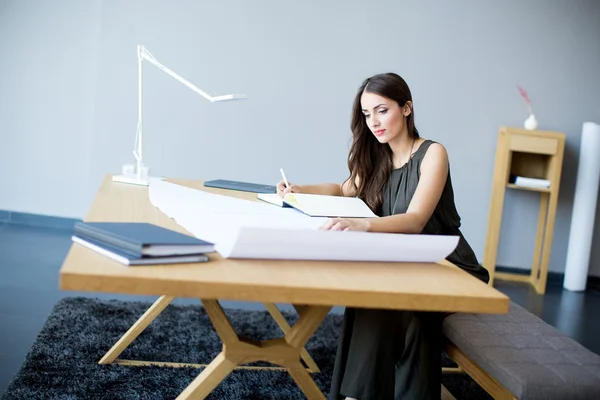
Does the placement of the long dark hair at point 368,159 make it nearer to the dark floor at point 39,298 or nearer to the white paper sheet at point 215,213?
the white paper sheet at point 215,213

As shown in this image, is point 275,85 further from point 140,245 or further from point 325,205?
point 140,245

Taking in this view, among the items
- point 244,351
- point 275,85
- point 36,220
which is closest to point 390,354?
→ point 244,351

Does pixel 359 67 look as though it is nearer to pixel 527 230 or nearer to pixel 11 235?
pixel 527 230

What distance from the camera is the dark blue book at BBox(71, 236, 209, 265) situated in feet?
4.99

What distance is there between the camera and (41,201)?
5473 millimetres

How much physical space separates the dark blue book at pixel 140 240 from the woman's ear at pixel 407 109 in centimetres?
133

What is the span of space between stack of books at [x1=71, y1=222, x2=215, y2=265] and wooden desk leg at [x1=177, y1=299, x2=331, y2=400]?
0.21 meters

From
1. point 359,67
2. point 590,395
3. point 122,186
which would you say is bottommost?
point 590,395

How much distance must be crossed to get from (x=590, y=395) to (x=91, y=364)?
1802 millimetres

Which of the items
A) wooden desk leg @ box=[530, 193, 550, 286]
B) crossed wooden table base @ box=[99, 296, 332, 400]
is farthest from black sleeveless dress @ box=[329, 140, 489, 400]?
wooden desk leg @ box=[530, 193, 550, 286]

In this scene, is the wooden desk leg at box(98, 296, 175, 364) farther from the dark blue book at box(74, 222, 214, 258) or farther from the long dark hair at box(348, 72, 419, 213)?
the dark blue book at box(74, 222, 214, 258)

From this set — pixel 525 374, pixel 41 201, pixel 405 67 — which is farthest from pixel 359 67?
pixel 525 374

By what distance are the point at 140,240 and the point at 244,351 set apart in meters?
0.45

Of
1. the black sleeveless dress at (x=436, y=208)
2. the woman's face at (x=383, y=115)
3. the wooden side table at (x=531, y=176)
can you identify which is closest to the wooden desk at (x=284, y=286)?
the black sleeveless dress at (x=436, y=208)
